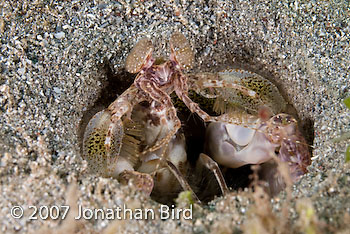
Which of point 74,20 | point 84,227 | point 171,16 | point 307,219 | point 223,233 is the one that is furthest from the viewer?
point 171,16

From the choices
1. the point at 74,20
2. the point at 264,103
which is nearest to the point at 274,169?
the point at 264,103

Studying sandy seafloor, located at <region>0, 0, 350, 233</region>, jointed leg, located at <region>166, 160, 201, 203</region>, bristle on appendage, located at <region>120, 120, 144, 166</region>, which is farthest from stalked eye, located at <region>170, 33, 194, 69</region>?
jointed leg, located at <region>166, 160, 201, 203</region>

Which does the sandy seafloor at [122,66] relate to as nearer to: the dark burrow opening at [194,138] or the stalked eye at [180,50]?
the dark burrow opening at [194,138]

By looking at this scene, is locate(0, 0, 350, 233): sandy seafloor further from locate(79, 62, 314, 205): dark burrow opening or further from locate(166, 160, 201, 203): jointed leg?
locate(166, 160, 201, 203): jointed leg

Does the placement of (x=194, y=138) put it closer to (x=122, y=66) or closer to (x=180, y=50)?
(x=122, y=66)

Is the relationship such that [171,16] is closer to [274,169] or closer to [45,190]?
[274,169]

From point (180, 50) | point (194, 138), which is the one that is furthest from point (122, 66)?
point (194, 138)
